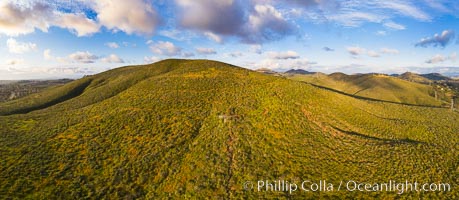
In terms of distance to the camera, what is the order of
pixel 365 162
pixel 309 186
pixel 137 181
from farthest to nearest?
pixel 365 162, pixel 137 181, pixel 309 186

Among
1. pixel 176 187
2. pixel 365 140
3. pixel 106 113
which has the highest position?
pixel 106 113

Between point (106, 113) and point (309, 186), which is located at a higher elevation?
point (106, 113)

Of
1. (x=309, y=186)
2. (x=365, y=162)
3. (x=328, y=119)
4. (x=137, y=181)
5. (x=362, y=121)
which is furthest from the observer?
(x=362, y=121)

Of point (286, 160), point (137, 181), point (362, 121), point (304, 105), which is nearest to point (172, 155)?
point (137, 181)

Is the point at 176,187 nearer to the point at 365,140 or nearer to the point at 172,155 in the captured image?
the point at 172,155

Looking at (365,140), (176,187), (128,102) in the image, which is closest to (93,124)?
(128,102)

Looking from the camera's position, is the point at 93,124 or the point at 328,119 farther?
the point at 328,119

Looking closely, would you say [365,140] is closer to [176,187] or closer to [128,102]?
[176,187]
